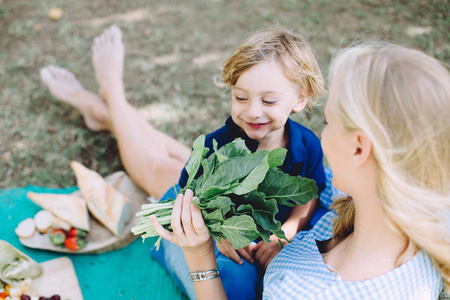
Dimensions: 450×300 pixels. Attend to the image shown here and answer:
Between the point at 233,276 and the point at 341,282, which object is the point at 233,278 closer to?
the point at 233,276

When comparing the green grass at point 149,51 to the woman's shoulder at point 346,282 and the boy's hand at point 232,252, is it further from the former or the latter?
the woman's shoulder at point 346,282

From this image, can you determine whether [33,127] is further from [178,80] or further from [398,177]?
[398,177]

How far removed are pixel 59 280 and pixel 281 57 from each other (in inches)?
80.1

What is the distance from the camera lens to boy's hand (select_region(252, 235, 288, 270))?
2184mm

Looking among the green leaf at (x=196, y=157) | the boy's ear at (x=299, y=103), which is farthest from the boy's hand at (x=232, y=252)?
the boy's ear at (x=299, y=103)

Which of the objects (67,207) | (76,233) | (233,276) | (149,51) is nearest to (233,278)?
(233,276)

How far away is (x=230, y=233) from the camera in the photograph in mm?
1572

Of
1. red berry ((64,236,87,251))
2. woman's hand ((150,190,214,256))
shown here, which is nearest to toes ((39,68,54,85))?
red berry ((64,236,87,251))

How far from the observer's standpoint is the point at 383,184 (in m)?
1.22

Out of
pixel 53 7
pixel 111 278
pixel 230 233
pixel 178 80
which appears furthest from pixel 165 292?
pixel 53 7

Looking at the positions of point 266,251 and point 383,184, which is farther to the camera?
point 266,251

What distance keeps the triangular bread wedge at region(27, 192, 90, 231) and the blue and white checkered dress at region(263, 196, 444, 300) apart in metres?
1.61

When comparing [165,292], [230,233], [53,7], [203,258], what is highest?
[53,7]

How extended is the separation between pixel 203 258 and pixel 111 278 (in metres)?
1.18
